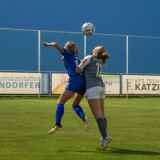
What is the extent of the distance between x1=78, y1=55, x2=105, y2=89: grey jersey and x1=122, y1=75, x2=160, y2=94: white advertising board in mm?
19795

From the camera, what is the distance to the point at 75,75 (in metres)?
8.54

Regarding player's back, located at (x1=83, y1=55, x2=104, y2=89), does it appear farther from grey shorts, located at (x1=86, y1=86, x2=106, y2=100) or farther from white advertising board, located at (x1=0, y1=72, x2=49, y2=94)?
white advertising board, located at (x1=0, y1=72, x2=49, y2=94)

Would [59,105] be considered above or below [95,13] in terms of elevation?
below

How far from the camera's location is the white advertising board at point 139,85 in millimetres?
27344

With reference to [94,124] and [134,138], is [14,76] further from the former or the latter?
[134,138]

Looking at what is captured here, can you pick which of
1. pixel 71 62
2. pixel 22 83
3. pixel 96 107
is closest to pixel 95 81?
pixel 96 107

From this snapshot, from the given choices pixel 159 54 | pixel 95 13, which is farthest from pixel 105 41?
pixel 95 13

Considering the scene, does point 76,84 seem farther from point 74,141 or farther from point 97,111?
point 97,111

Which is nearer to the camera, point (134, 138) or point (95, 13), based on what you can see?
point (134, 138)

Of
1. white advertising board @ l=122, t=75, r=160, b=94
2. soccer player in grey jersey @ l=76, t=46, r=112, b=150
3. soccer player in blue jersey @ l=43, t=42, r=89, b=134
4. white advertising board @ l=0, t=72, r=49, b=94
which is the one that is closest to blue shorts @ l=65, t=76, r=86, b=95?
soccer player in blue jersey @ l=43, t=42, r=89, b=134

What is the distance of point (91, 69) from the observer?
24.8 feet

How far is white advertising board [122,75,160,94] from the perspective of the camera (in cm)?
2734

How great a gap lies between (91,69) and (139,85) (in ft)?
66.3

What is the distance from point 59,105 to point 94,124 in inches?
126
